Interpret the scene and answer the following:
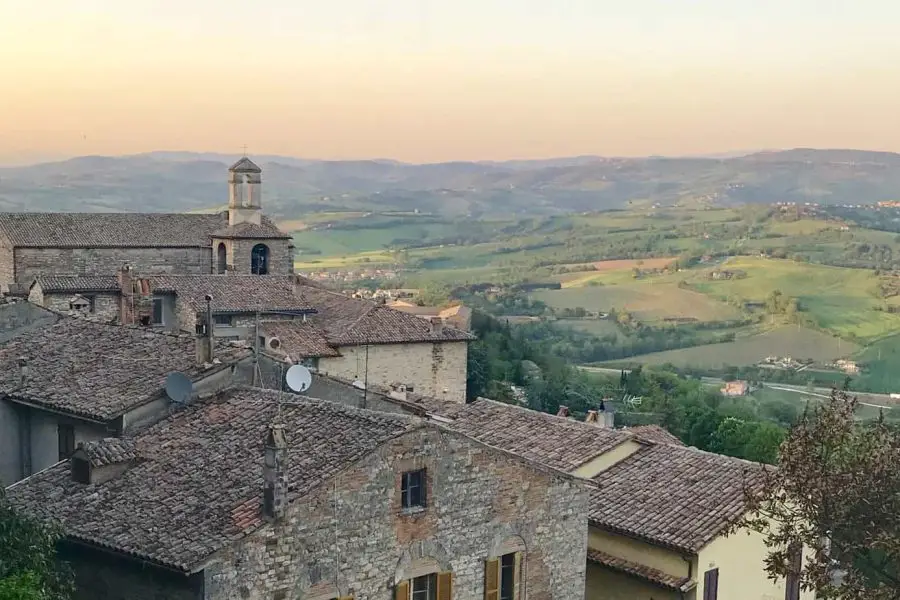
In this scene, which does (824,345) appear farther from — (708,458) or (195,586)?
(195,586)

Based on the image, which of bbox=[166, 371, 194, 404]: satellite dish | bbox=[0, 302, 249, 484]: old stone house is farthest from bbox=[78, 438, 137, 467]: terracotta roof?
bbox=[166, 371, 194, 404]: satellite dish

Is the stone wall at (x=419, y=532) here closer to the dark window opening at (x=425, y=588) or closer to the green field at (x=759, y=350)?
the dark window opening at (x=425, y=588)

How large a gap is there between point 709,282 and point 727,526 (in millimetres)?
111801

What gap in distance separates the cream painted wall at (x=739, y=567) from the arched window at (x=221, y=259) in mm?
36044

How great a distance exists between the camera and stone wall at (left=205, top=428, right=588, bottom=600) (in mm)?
13844

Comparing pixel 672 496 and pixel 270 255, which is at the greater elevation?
pixel 270 255

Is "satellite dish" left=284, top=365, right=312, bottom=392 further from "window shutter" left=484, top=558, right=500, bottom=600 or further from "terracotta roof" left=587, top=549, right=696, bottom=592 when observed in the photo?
"terracotta roof" left=587, top=549, right=696, bottom=592

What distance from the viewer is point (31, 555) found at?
13398 mm

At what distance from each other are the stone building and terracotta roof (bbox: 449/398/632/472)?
2909 centimetres

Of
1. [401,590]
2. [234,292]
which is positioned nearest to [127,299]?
[234,292]

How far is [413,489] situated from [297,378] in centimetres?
445

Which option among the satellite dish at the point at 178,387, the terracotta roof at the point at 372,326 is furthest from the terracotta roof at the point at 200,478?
the terracotta roof at the point at 372,326

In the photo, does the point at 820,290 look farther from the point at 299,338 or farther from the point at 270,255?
the point at 299,338

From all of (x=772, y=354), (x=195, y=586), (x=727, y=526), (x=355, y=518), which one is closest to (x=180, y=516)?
(x=195, y=586)
